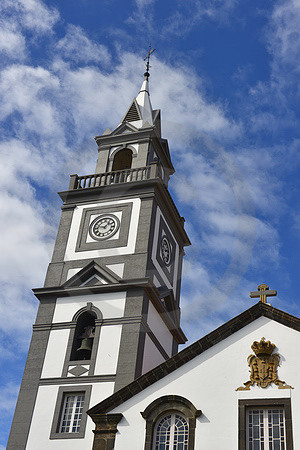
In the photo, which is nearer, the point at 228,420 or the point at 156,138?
the point at 228,420

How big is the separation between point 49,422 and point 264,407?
9.79 m

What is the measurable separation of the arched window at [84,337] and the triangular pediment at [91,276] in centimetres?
160

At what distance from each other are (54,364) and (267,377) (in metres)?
10.8

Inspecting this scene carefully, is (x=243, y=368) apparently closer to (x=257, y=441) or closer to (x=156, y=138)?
(x=257, y=441)

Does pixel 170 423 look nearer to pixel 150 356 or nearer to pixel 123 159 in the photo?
pixel 150 356

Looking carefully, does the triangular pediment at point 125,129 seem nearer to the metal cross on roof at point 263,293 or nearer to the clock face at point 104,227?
the clock face at point 104,227

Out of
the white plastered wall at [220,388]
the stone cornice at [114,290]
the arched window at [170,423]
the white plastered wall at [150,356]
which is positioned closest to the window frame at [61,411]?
the white plastered wall at [150,356]

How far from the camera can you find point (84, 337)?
30266 millimetres

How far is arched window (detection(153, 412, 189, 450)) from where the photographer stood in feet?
71.3

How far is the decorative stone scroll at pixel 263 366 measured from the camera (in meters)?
22.0

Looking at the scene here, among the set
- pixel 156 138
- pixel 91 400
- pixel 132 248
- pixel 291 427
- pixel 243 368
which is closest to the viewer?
pixel 291 427

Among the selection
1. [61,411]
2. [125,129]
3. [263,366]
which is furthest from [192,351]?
[125,129]

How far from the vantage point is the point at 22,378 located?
96.6 feet

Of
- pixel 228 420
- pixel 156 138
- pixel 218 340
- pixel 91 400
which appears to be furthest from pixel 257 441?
pixel 156 138
